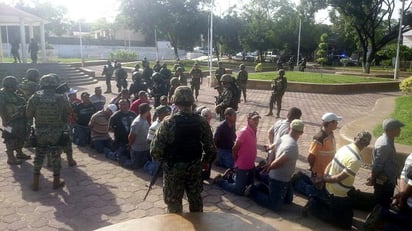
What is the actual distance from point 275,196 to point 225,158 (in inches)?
70.9

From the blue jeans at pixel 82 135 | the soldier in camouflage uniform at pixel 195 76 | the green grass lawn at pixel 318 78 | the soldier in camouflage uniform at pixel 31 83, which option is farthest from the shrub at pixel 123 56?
the soldier in camouflage uniform at pixel 31 83

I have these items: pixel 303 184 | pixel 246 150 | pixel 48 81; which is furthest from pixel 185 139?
pixel 48 81

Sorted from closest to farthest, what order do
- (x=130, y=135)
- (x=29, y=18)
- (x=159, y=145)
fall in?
(x=159, y=145), (x=130, y=135), (x=29, y=18)

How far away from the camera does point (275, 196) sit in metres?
5.08

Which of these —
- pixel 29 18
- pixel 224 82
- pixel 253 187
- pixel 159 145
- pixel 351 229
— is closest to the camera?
pixel 159 145

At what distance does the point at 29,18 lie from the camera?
24.2 m

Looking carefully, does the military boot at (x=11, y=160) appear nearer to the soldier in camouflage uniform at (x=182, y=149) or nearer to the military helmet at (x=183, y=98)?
the soldier in camouflage uniform at (x=182, y=149)

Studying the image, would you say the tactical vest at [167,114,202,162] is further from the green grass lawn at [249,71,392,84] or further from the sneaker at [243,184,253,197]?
the green grass lawn at [249,71,392,84]

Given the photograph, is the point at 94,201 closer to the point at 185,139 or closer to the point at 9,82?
the point at 185,139

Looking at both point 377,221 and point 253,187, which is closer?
point 377,221

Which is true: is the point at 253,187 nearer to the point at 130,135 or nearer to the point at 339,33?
the point at 130,135

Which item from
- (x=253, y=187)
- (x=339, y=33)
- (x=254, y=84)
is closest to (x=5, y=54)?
(x=254, y=84)

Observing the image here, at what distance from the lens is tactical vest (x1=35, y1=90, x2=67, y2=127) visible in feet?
18.3

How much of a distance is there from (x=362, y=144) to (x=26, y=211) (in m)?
4.45
